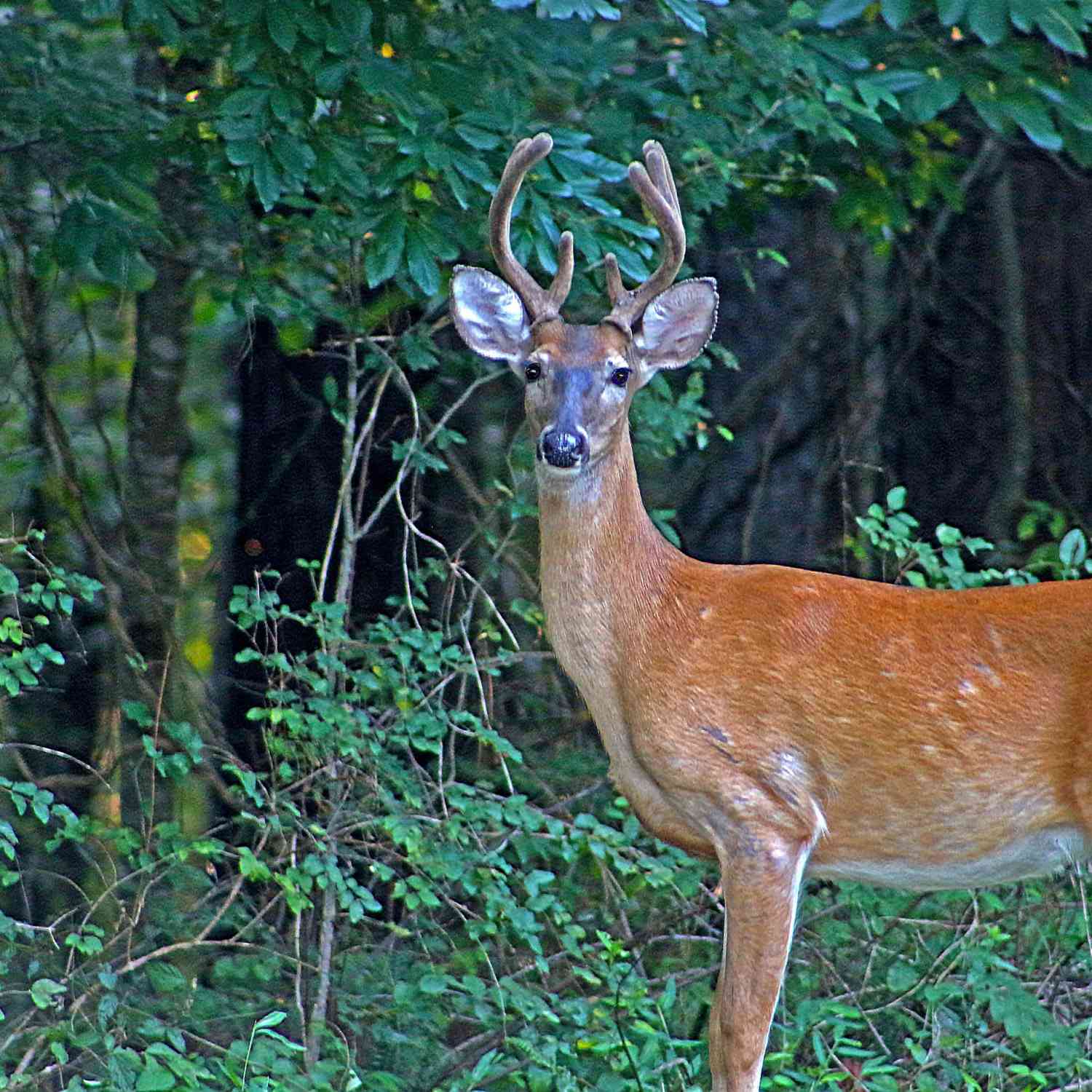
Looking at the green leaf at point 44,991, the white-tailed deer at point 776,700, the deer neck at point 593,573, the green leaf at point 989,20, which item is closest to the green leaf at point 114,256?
the white-tailed deer at point 776,700

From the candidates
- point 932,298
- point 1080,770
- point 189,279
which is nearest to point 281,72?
point 189,279

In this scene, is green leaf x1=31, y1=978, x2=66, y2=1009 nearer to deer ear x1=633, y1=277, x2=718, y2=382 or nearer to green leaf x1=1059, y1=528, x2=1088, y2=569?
deer ear x1=633, y1=277, x2=718, y2=382

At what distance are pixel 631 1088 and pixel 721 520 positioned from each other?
13.0 feet

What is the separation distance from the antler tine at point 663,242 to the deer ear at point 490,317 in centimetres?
25

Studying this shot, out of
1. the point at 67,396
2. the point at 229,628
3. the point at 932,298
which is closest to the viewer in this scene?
the point at 229,628

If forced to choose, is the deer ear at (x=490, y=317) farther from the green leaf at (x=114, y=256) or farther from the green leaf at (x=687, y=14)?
the green leaf at (x=114, y=256)

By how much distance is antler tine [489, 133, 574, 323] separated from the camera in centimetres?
474

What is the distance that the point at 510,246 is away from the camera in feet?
16.8

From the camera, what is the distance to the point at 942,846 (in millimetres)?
4582

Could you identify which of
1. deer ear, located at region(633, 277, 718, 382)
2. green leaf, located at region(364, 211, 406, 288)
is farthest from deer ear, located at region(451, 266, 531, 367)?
deer ear, located at region(633, 277, 718, 382)

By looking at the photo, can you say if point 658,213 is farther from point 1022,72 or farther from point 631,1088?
→ point 631,1088

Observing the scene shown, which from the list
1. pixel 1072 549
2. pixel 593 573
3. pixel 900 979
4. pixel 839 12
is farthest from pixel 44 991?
pixel 839 12

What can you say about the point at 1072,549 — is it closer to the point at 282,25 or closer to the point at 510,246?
the point at 510,246

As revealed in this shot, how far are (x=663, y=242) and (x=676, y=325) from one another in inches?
9.0
